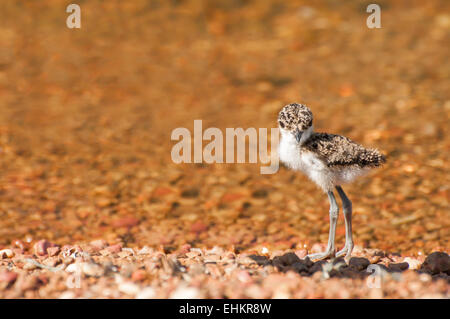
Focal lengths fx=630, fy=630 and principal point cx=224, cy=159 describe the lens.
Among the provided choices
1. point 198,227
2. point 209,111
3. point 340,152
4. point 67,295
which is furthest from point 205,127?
point 67,295

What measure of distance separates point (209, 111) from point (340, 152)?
14.0 feet

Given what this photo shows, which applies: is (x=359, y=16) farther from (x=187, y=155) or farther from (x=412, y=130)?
(x=187, y=155)

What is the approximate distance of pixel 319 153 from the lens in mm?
4367

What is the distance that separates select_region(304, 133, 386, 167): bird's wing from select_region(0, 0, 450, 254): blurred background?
121cm

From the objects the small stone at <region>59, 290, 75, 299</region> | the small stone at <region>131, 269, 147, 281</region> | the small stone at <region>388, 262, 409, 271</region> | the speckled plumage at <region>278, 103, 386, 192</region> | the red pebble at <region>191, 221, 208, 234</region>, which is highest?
the speckled plumage at <region>278, 103, 386, 192</region>

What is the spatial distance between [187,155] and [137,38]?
400 cm

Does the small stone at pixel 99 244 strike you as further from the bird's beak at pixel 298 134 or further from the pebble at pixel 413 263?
the pebble at pixel 413 263

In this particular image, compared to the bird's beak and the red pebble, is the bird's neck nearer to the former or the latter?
the bird's beak

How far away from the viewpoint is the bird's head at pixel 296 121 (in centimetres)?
427

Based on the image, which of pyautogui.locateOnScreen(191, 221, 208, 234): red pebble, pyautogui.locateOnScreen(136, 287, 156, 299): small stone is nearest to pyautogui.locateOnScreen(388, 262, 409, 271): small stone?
pyautogui.locateOnScreen(136, 287, 156, 299): small stone

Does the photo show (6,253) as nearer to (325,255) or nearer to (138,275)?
(138,275)

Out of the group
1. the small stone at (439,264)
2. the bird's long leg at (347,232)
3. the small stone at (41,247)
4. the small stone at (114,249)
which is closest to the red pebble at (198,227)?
the small stone at (114,249)

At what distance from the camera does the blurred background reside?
587cm

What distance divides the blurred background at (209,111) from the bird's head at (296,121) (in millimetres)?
1451
